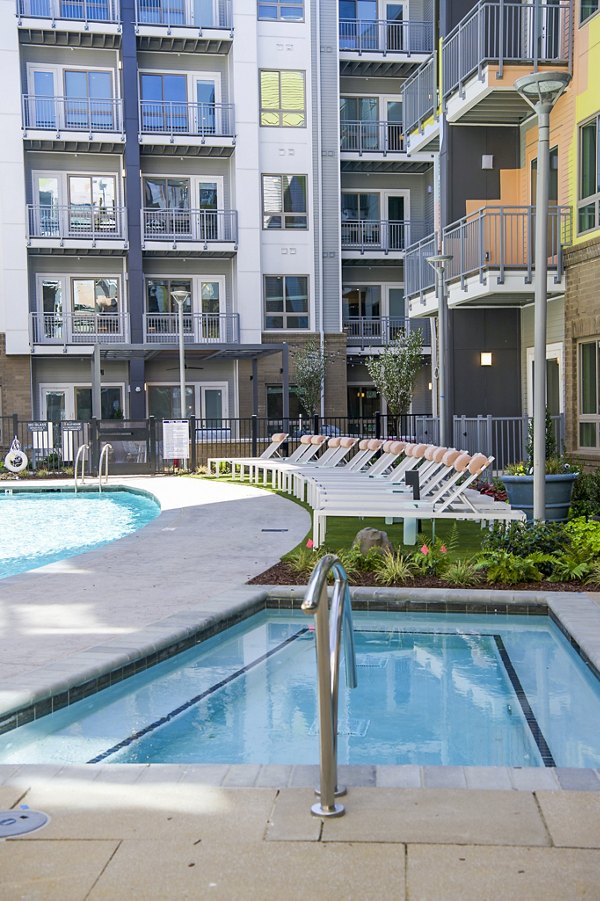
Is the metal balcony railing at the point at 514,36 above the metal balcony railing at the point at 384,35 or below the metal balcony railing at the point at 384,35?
below

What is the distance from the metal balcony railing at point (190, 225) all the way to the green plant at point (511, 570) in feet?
86.4

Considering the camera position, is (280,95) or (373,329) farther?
(373,329)

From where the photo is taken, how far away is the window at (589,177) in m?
16.1

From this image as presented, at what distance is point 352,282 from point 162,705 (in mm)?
31592

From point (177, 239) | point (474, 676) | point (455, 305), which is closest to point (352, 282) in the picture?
point (177, 239)

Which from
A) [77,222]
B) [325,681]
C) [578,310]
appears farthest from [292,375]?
[325,681]

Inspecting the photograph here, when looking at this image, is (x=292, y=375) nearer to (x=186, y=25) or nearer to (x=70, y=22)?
(x=186, y=25)

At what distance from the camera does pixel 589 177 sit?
650 inches

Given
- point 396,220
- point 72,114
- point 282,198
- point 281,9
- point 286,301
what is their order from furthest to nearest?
point 396,220, point 286,301, point 282,198, point 281,9, point 72,114

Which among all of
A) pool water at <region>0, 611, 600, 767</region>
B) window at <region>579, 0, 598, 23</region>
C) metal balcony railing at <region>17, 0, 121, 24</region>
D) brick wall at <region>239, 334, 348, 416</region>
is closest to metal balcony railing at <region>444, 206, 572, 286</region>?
window at <region>579, 0, 598, 23</region>

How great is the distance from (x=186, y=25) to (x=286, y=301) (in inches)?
384

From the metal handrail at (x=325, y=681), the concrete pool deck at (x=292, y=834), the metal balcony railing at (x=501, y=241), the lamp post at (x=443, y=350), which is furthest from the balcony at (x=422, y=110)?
the metal handrail at (x=325, y=681)

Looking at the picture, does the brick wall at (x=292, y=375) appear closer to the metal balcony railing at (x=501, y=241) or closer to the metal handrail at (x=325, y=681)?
the metal balcony railing at (x=501, y=241)

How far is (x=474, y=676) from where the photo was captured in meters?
7.17
